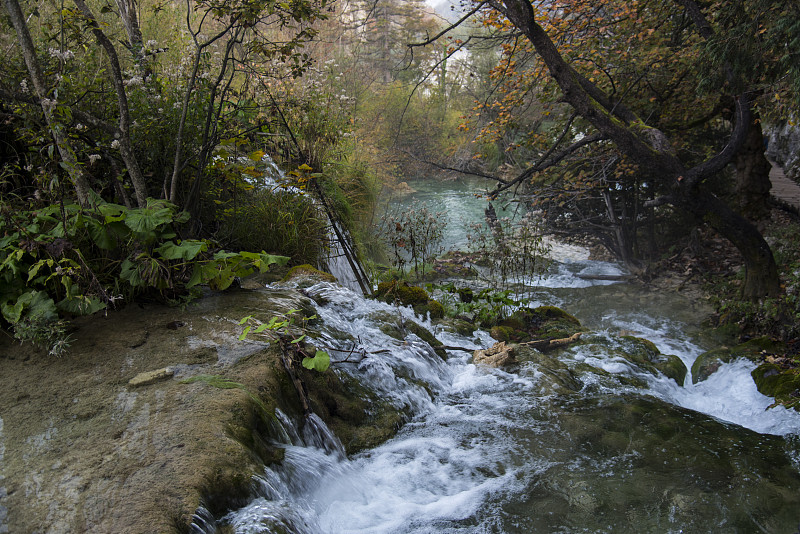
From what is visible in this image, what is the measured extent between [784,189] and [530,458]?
11.1 metres

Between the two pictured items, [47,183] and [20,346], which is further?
[47,183]

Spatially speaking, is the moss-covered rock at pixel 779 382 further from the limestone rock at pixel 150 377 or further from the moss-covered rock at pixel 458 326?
the limestone rock at pixel 150 377

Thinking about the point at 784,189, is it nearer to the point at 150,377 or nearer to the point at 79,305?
the point at 150,377

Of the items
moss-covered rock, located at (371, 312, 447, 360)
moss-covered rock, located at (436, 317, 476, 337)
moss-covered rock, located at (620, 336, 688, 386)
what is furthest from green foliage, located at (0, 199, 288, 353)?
moss-covered rock, located at (620, 336, 688, 386)

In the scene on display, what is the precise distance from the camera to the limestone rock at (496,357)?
17.7 ft

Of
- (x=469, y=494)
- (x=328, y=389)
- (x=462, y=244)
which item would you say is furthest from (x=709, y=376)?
(x=462, y=244)

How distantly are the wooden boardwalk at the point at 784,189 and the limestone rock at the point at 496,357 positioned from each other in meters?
7.13

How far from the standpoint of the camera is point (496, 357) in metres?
5.43

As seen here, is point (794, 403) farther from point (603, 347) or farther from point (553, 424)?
point (553, 424)

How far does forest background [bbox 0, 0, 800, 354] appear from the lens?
3.75m

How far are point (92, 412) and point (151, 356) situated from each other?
67 centimetres

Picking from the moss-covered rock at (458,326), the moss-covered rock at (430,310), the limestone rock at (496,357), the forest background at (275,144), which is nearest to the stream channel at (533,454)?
the limestone rock at (496,357)

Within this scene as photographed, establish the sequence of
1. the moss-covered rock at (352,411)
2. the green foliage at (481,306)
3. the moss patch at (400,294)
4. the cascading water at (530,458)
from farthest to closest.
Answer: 1. the green foliage at (481,306)
2. the moss patch at (400,294)
3. the moss-covered rock at (352,411)
4. the cascading water at (530,458)

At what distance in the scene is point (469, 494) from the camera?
3189mm
